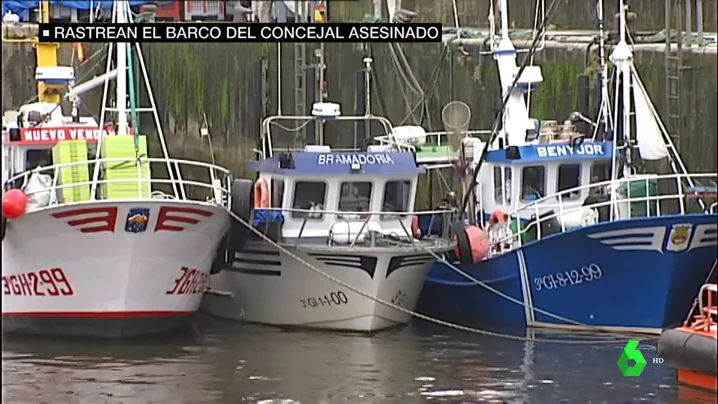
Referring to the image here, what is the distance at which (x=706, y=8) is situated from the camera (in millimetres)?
8195

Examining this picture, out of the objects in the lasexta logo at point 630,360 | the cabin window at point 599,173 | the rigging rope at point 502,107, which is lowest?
the lasexta logo at point 630,360

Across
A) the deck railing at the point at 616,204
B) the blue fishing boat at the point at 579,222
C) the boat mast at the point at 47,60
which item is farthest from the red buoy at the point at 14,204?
the deck railing at the point at 616,204

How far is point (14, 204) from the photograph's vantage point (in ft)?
28.5

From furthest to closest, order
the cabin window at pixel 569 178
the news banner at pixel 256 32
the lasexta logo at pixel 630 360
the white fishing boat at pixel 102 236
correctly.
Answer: the cabin window at pixel 569 178 < the white fishing boat at pixel 102 236 < the lasexta logo at pixel 630 360 < the news banner at pixel 256 32

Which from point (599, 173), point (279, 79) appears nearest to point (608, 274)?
point (599, 173)

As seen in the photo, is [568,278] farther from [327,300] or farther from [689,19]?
[689,19]

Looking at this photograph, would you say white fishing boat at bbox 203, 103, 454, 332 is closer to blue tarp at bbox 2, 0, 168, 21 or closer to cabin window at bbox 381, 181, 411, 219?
cabin window at bbox 381, 181, 411, 219

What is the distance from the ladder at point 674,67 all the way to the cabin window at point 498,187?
1.91 metres

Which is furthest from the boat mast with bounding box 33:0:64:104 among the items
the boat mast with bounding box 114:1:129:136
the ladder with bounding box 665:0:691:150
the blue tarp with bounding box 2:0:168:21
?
the ladder with bounding box 665:0:691:150

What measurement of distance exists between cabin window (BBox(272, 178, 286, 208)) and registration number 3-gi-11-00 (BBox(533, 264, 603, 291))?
217 cm

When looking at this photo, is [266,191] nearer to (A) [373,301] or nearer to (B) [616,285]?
(A) [373,301]

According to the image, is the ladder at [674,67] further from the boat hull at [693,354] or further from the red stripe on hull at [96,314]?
the red stripe on hull at [96,314]

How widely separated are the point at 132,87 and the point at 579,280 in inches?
149

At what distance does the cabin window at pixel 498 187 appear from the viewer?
35.3 feet
